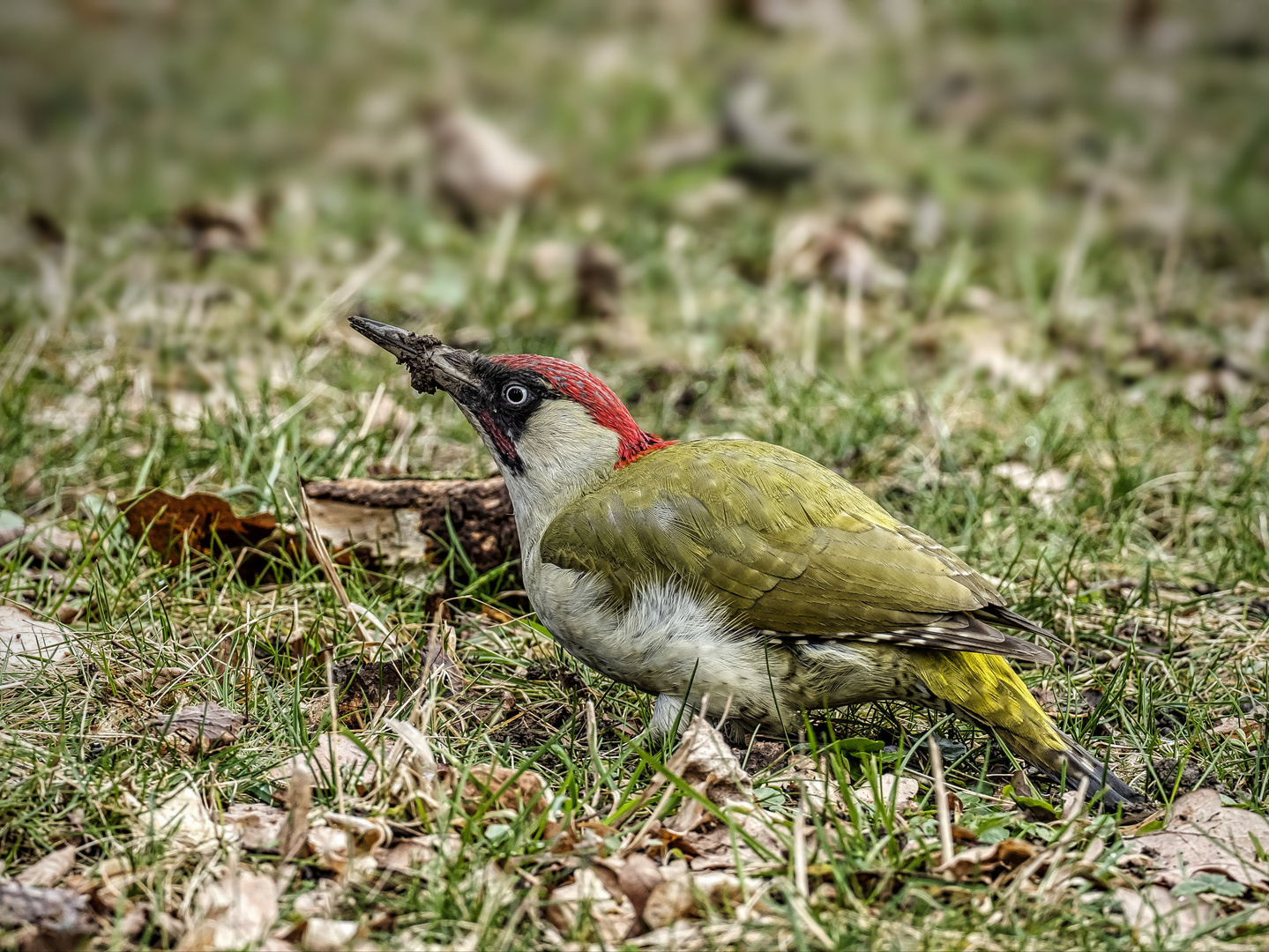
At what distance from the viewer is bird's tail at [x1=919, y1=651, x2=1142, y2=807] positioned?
118 inches

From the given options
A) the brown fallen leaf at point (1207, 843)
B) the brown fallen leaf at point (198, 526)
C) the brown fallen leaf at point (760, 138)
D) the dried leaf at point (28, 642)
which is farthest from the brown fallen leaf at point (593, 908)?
the brown fallen leaf at point (760, 138)

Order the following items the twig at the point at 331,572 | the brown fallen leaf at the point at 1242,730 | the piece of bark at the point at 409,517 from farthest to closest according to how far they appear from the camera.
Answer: the piece of bark at the point at 409,517
the twig at the point at 331,572
the brown fallen leaf at the point at 1242,730

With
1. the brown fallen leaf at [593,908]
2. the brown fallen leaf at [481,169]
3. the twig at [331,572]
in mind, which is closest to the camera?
the brown fallen leaf at [593,908]

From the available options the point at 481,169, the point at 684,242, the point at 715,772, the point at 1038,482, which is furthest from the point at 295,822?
the point at 481,169

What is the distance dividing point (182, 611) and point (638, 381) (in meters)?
2.38

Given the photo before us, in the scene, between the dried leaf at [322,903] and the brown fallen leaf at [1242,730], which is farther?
the brown fallen leaf at [1242,730]

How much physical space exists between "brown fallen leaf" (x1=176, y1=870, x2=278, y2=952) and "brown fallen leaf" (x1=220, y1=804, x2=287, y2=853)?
0.11 m

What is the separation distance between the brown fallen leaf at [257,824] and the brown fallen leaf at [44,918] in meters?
0.32

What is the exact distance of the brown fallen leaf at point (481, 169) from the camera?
8023 millimetres

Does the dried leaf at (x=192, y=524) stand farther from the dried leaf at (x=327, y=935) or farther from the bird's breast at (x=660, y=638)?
the dried leaf at (x=327, y=935)

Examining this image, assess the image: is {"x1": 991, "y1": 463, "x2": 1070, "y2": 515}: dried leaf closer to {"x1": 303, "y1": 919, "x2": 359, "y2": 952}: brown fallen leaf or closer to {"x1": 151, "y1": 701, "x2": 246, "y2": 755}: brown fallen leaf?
{"x1": 151, "y1": 701, "x2": 246, "y2": 755}: brown fallen leaf

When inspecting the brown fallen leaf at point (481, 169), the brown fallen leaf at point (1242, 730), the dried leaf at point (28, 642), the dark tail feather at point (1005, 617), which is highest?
the brown fallen leaf at point (481, 169)

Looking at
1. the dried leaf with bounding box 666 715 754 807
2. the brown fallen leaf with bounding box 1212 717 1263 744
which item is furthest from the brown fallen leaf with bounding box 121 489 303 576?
the brown fallen leaf with bounding box 1212 717 1263 744

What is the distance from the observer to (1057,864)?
251cm
